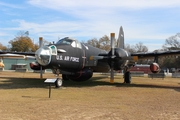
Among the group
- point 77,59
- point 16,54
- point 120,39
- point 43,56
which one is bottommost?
point 77,59

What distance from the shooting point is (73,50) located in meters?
16.0

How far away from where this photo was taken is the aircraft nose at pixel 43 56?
1354cm

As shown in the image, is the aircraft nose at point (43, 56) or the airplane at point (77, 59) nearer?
the aircraft nose at point (43, 56)

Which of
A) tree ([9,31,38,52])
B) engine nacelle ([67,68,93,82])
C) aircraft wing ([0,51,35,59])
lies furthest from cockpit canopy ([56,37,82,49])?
tree ([9,31,38,52])

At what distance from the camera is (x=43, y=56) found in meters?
13.5

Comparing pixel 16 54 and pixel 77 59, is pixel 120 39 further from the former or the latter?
pixel 16 54

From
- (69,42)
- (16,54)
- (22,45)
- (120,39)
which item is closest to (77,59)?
(69,42)

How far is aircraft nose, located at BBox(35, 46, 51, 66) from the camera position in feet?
44.4

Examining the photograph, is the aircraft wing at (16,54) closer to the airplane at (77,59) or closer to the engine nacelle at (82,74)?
the airplane at (77,59)

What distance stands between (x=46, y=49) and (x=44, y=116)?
745 centimetres

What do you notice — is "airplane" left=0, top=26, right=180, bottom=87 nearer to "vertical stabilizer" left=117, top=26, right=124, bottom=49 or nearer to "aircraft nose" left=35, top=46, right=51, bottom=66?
"aircraft nose" left=35, top=46, right=51, bottom=66

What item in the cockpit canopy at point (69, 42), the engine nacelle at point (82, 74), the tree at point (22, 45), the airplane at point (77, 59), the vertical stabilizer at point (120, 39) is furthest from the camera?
the tree at point (22, 45)

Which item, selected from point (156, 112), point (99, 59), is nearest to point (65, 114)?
point (156, 112)

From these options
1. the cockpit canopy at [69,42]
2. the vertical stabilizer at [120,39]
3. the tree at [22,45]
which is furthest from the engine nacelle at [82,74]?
the tree at [22,45]
